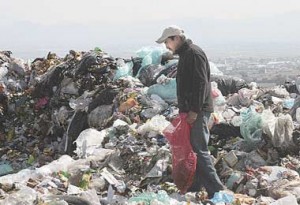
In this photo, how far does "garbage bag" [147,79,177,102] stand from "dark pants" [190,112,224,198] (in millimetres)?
3230

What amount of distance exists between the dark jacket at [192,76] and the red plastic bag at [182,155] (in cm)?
21

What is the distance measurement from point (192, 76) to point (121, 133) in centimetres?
246

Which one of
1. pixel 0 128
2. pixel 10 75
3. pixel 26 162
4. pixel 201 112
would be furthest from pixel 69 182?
pixel 10 75

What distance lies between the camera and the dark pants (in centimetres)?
508

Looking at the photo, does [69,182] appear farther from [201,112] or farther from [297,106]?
[297,106]

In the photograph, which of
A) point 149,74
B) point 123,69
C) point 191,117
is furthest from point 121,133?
point 123,69

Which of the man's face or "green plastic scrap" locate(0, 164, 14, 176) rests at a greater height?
the man's face

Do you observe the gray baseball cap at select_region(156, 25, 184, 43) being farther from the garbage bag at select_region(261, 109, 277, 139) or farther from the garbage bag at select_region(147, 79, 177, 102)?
the garbage bag at select_region(147, 79, 177, 102)

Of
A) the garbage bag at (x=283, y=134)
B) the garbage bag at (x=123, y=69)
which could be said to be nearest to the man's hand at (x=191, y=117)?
the garbage bag at (x=283, y=134)

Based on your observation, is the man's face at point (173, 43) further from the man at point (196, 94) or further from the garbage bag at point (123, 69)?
the garbage bag at point (123, 69)

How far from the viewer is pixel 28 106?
10.4 meters

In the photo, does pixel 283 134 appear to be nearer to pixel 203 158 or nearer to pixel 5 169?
pixel 203 158

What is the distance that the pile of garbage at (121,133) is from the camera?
208 inches

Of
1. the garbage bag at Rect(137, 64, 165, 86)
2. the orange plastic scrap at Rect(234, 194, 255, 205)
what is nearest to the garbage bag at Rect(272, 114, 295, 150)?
the orange plastic scrap at Rect(234, 194, 255, 205)
